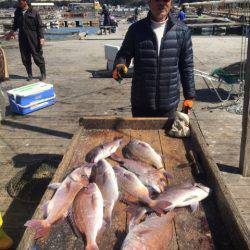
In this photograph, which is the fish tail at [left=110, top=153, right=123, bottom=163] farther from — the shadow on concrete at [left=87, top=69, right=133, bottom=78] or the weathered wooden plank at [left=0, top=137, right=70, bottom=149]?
the shadow on concrete at [left=87, top=69, right=133, bottom=78]

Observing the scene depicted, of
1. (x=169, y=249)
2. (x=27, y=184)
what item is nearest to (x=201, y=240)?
(x=169, y=249)

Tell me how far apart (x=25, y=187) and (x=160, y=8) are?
2807mm

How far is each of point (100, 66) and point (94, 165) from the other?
9.56m

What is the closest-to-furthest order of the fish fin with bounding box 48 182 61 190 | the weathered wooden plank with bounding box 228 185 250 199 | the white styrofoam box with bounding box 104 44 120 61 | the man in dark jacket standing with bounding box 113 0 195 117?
the fish fin with bounding box 48 182 61 190
the man in dark jacket standing with bounding box 113 0 195 117
the weathered wooden plank with bounding box 228 185 250 199
the white styrofoam box with bounding box 104 44 120 61

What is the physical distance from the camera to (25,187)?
438cm

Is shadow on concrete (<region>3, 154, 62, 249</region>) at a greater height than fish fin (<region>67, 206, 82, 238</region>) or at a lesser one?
lesser

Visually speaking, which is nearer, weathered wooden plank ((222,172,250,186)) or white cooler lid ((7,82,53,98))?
weathered wooden plank ((222,172,250,186))

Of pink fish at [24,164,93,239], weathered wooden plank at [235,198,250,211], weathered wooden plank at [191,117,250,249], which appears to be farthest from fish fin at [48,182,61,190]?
weathered wooden plank at [235,198,250,211]

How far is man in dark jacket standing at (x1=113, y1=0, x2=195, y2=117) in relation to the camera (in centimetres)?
369

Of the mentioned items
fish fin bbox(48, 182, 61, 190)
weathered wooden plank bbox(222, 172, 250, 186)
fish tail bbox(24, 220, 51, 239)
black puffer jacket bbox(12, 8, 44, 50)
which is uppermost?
black puffer jacket bbox(12, 8, 44, 50)

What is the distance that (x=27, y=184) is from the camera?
14.5 feet

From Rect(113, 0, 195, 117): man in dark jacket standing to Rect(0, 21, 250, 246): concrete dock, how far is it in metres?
1.51

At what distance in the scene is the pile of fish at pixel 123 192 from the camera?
2072 mm

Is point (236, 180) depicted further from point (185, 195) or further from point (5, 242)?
point (5, 242)
